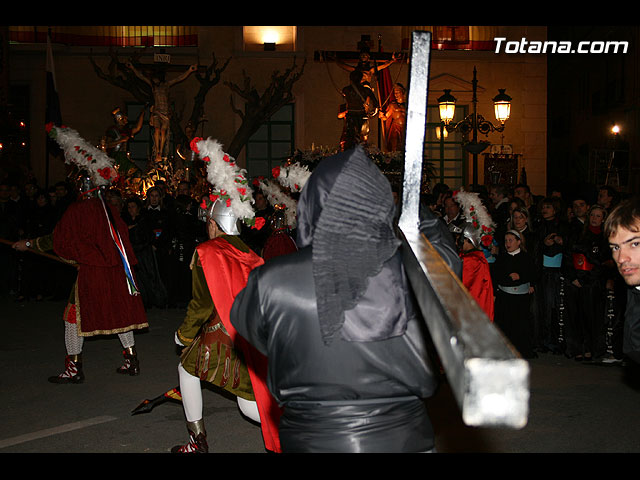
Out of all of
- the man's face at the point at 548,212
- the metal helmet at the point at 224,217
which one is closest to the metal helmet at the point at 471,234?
the man's face at the point at 548,212

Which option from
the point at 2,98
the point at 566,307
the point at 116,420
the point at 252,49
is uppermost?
the point at 252,49

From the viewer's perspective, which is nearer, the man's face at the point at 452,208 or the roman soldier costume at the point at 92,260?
the roman soldier costume at the point at 92,260

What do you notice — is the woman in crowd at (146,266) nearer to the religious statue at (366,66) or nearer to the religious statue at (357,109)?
the religious statue at (357,109)

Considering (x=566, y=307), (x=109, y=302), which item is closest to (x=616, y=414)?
(x=566, y=307)

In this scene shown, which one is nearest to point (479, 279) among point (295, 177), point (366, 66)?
point (295, 177)

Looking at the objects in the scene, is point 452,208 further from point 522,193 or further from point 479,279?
point 479,279

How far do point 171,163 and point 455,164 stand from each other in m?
9.77

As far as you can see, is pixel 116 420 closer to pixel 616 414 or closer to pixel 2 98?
pixel 616 414

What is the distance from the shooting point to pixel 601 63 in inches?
976

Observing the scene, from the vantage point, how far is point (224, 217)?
4.93 meters

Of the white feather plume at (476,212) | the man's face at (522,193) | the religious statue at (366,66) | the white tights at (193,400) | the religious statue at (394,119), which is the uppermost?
the religious statue at (366,66)

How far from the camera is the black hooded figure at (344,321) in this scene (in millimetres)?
2156

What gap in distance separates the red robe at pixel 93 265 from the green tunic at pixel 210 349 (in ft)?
7.32

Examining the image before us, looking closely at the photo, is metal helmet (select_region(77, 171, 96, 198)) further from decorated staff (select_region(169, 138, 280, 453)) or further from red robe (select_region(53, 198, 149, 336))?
decorated staff (select_region(169, 138, 280, 453))
